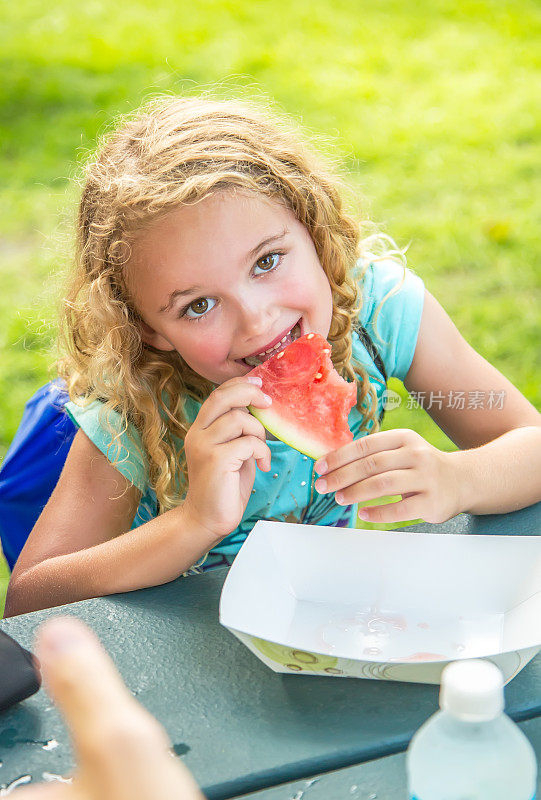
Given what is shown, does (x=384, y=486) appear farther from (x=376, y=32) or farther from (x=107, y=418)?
(x=376, y=32)

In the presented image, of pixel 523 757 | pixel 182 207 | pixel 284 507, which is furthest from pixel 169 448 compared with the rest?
pixel 523 757

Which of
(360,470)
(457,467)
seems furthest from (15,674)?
(457,467)

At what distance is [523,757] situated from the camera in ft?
3.24

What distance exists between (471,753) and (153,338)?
145cm

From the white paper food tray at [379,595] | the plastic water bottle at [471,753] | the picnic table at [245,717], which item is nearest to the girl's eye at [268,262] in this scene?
the white paper food tray at [379,595]

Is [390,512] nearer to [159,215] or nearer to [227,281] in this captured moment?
[227,281]

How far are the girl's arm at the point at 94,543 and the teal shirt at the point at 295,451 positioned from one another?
0.05m

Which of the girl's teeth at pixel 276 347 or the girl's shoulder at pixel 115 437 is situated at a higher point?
the girl's teeth at pixel 276 347

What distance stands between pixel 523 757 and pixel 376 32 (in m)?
7.73

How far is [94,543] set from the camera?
210cm

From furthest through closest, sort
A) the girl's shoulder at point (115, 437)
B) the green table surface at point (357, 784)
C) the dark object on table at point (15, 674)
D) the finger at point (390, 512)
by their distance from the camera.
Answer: the girl's shoulder at point (115, 437)
the finger at point (390, 512)
the dark object on table at point (15, 674)
the green table surface at point (357, 784)

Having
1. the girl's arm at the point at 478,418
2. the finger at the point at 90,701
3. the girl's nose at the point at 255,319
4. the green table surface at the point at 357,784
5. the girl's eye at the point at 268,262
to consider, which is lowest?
the green table surface at the point at 357,784

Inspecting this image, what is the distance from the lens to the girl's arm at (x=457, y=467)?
5.83ft

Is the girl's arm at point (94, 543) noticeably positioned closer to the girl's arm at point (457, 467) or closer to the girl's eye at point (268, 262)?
the girl's arm at point (457, 467)
